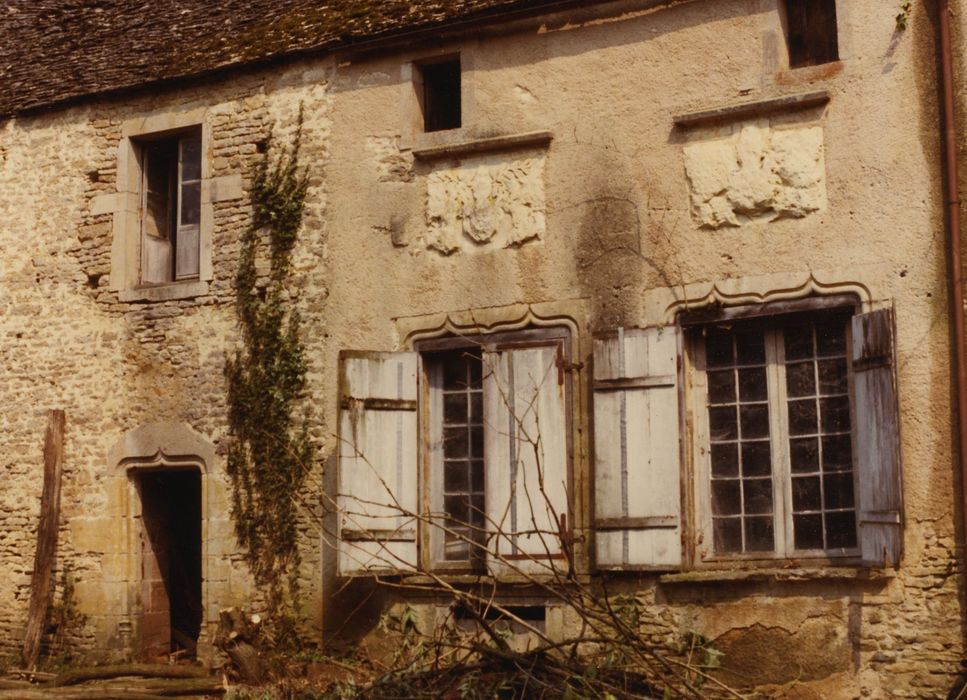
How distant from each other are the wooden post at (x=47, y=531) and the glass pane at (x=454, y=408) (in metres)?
3.42

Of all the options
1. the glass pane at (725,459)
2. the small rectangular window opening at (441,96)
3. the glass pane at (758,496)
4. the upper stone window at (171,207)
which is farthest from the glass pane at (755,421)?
the upper stone window at (171,207)

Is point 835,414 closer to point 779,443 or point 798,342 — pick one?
point 779,443

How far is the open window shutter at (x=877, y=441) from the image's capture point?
7.71 m

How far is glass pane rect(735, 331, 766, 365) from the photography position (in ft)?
28.0

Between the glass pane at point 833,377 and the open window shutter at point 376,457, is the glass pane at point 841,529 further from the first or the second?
the open window shutter at point 376,457

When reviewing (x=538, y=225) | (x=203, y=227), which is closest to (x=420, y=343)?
(x=538, y=225)

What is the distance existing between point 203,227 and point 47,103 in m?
1.95

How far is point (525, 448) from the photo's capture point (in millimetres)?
9000

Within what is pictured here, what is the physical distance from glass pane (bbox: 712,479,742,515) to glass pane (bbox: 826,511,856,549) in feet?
1.89

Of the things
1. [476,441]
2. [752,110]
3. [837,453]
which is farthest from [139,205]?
[837,453]

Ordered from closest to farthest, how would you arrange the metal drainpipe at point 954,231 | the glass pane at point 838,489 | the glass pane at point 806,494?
the metal drainpipe at point 954,231
the glass pane at point 838,489
the glass pane at point 806,494

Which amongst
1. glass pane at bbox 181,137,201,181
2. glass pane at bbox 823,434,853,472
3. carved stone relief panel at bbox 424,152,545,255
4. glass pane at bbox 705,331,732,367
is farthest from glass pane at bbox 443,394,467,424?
glass pane at bbox 181,137,201,181

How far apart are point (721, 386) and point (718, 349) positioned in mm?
243

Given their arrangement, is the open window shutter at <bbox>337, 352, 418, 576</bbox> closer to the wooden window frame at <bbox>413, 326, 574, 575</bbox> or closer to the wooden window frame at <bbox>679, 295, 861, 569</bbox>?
the wooden window frame at <bbox>413, 326, 574, 575</bbox>
